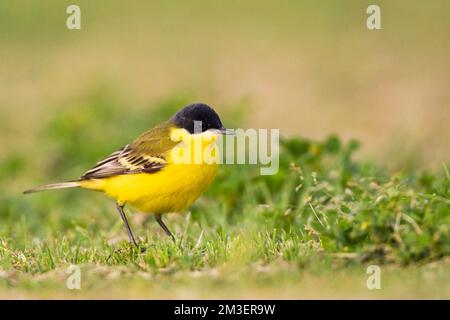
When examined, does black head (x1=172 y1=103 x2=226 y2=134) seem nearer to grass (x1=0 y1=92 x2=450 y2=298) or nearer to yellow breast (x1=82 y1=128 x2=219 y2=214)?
yellow breast (x1=82 y1=128 x2=219 y2=214)

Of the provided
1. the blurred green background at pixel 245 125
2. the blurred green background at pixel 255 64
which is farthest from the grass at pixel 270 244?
the blurred green background at pixel 255 64

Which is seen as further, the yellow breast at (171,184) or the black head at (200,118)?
the black head at (200,118)

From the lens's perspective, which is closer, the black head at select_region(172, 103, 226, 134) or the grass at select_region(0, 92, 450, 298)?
the grass at select_region(0, 92, 450, 298)

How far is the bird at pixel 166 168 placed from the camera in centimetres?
791

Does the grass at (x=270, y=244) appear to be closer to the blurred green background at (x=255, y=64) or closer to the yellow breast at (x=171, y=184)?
the yellow breast at (x=171, y=184)

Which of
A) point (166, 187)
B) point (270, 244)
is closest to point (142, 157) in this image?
point (166, 187)

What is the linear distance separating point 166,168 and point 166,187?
0.17 meters

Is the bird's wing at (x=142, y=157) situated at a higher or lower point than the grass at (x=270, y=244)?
higher

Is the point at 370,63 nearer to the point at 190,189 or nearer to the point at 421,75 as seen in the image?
the point at 421,75

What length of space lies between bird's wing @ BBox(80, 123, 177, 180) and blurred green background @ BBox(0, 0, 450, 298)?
1.88 ft

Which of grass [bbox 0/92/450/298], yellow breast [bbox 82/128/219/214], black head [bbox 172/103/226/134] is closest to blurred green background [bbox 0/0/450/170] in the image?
grass [bbox 0/92/450/298]

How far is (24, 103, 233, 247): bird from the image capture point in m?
7.91

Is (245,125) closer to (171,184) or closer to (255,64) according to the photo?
(255,64)
